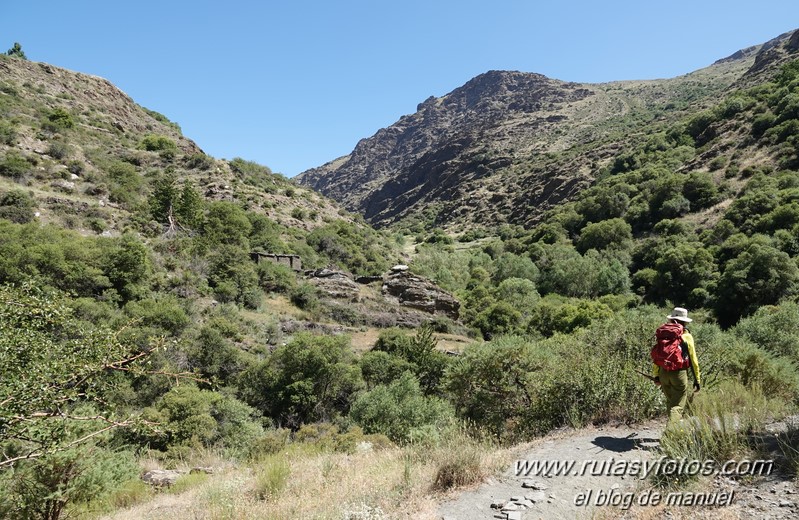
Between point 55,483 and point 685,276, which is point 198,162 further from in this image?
point 685,276

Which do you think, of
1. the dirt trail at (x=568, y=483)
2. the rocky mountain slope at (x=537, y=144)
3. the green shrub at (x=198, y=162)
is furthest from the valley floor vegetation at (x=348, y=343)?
the rocky mountain slope at (x=537, y=144)

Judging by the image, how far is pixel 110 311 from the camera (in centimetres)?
1966

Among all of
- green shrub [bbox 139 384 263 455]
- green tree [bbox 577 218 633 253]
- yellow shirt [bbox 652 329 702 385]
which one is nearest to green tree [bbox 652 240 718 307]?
green tree [bbox 577 218 633 253]

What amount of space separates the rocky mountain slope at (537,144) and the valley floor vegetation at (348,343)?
1683 cm

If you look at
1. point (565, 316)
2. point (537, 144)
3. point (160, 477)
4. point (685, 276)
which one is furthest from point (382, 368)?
point (537, 144)

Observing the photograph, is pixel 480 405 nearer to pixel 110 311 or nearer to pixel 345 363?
pixel 345 363

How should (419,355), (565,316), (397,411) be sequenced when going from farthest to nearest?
(565,316) < (419,355) < (397,411)

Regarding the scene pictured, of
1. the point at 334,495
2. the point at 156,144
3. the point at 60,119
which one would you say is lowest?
the point at 334,495

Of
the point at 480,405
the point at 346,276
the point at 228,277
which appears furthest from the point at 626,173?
the point at 480,405

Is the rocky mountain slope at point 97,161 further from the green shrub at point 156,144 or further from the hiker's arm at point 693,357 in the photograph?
the hiker's arm at point 693,357

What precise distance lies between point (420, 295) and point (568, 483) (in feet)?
102

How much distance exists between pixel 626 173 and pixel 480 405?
6295cm

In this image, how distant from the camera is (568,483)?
4.38m

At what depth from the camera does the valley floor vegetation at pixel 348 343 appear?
4531 mm
